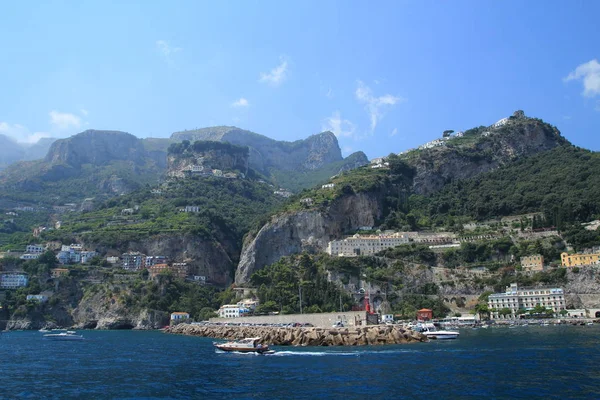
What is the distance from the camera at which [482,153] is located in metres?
152

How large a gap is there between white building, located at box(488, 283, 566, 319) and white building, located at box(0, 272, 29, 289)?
96.1 m

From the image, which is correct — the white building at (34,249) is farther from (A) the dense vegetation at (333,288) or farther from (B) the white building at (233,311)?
(A) the dense vegetation at (333,288)

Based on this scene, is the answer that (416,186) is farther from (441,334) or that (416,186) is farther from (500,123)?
(441,334)

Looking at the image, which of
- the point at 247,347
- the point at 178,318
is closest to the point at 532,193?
the point at 178,318

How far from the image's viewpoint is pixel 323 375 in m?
33.9

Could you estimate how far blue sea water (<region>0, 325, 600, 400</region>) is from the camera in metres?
27.7

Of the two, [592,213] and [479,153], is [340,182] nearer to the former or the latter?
[479,153]

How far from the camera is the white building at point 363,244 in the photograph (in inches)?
4338

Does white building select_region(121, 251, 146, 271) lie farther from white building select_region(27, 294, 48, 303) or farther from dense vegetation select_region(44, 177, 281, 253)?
white building select_region(27, 294, 48, 303)

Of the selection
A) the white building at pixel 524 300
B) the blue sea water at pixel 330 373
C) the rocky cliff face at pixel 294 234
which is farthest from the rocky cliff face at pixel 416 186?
the blue sea water at pixel 330 373

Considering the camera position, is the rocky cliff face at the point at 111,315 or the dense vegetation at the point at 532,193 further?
the rocky cliff face at the point at 111,315

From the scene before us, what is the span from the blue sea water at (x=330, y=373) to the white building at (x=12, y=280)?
221ft

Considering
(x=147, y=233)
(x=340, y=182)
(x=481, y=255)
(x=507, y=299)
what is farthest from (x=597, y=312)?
(x=147, y=233)

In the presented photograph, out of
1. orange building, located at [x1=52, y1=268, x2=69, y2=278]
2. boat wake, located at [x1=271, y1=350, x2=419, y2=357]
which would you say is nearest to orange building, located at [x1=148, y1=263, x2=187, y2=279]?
orange building, located at [x1=52, y1=268, x2=69, y2=278]
